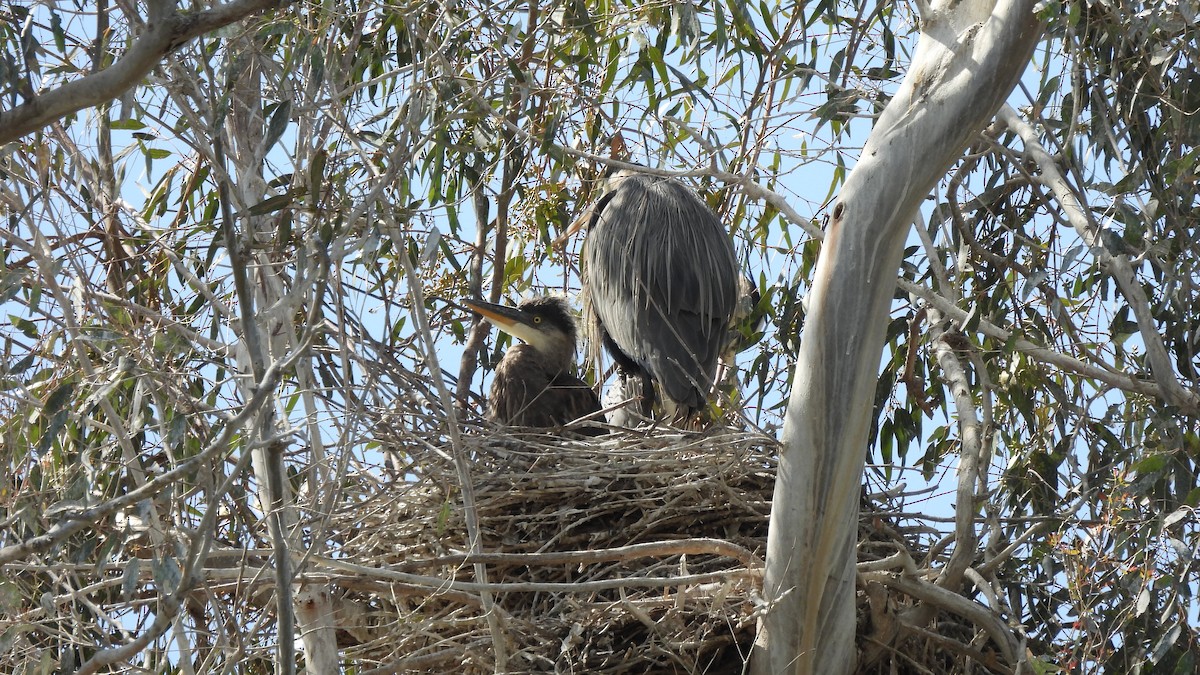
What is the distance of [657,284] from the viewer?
591 centimetres

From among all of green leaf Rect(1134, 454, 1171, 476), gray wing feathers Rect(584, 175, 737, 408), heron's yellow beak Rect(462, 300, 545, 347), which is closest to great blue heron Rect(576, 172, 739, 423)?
gray wing feathers Rect(584, 175, 737, 408)

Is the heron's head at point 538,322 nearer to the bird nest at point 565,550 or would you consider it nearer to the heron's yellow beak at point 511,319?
the heron's yellow beak at point 511,319

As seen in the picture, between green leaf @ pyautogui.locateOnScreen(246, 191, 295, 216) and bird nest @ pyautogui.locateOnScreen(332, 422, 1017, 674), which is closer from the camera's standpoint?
green leaf @ pyautogui.locateOnScreen(246, 191, 295, 216)

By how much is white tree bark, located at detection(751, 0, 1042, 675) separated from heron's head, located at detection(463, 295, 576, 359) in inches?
99.1

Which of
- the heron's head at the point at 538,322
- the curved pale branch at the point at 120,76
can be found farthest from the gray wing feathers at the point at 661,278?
the curved pale branch at the point at 120,76

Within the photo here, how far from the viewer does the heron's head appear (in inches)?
230

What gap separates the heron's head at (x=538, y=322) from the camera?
5.85m

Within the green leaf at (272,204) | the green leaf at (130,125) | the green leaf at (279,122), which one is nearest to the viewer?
the green leaf at (272,204)

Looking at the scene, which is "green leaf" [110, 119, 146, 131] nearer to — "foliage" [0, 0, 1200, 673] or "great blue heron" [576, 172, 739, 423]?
"foliage" [0, 0, 1200, 673]

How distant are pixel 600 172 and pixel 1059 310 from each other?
2.73m

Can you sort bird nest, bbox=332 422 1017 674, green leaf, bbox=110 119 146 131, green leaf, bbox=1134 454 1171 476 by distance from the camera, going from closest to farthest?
green leaf, bbox=1134 454 1171 476 < bird nest, bbox=332 422 1017 674 < green leaf, bbox=110 119 146 131

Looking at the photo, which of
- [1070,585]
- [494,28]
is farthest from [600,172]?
[1070,585]

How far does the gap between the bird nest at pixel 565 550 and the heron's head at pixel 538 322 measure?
106cm

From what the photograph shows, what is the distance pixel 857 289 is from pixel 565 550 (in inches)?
61.9
